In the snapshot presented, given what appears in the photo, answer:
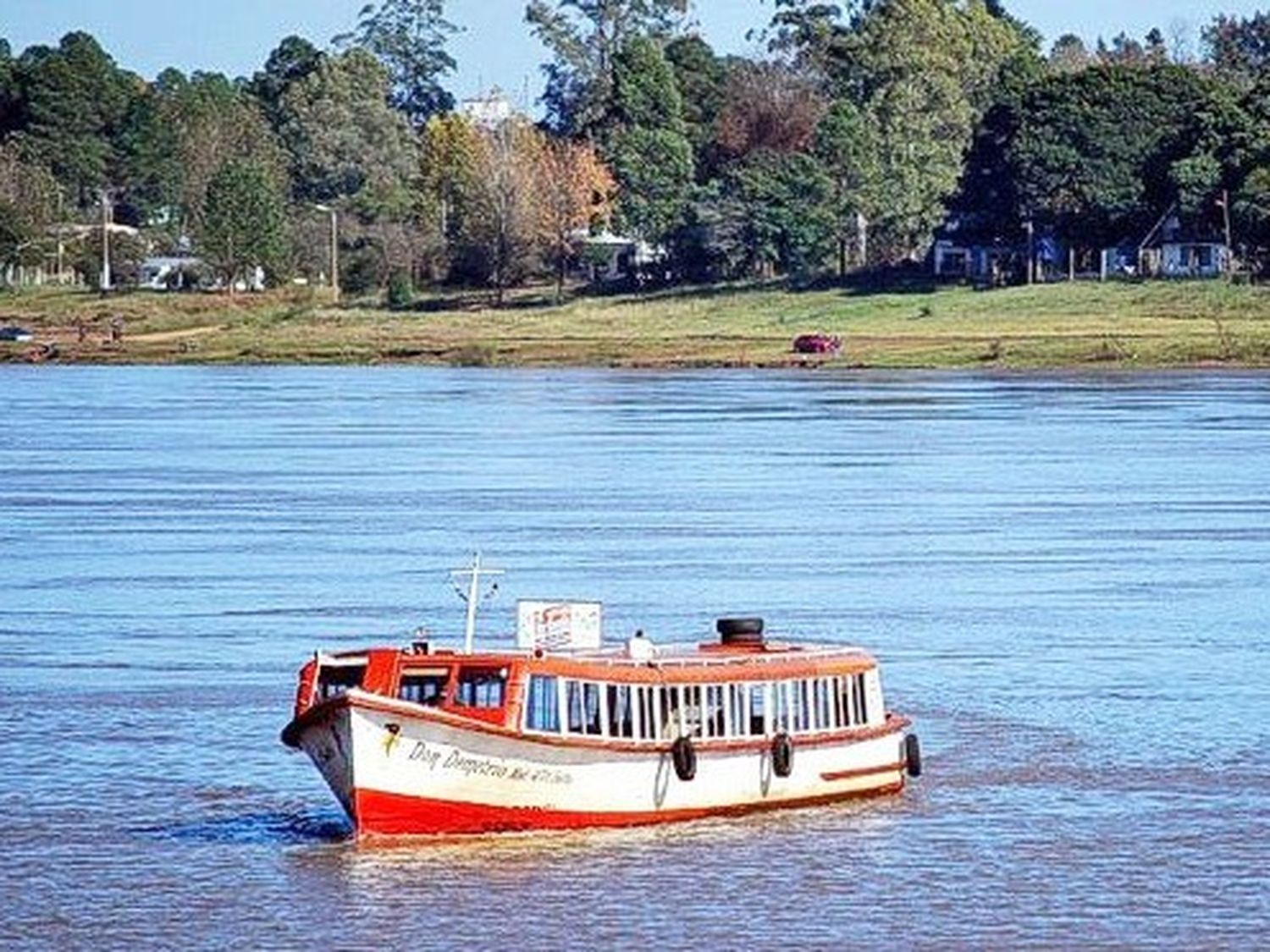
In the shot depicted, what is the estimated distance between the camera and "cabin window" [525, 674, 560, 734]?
27875 mm

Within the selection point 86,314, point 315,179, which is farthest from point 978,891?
point 315,179

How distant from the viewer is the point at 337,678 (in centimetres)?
2850

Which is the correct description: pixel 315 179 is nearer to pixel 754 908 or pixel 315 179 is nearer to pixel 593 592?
→ pixel 593 592

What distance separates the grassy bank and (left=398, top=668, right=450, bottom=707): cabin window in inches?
3509

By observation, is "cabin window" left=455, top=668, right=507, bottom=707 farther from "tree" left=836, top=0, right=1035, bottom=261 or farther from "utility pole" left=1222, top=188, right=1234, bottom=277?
"tree" left=836, top=0, right=1035, bottom=261

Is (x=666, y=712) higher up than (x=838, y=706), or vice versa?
(x=666, y=712)

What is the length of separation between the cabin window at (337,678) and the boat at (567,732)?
17 mm

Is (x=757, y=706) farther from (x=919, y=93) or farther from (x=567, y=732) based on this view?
(x=919, y=93)

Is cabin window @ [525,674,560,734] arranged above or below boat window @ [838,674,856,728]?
above

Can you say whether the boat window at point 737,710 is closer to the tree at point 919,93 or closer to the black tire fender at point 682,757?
the black tire fender at point 682,757

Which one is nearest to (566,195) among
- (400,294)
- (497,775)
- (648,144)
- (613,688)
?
(648,144)

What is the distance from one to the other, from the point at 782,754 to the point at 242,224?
5230 inches

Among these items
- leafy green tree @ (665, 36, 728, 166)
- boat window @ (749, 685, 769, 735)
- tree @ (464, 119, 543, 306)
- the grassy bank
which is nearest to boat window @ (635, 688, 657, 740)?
boat window @ (749, 685, 769, 735)

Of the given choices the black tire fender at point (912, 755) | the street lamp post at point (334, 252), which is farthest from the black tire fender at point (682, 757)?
the street lamp post at point (334, 252)
